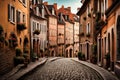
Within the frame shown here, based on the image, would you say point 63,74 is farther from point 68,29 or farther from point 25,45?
point 68,29

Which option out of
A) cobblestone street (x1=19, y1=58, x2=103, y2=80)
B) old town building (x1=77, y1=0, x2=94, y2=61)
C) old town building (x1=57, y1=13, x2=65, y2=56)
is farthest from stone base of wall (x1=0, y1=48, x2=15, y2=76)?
old town building (x1=57, y1=13, x2=65, y2=56)

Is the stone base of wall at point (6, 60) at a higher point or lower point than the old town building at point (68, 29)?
lower

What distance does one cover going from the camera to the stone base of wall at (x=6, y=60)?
20391 millimetres

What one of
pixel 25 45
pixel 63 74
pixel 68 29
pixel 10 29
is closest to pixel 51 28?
pixel 68 29

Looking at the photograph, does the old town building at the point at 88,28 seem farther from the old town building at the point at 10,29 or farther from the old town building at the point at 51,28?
the old town building at the point at 51,28

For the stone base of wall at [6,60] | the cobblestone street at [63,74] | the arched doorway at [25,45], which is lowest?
the cobblestone street at [63,74]

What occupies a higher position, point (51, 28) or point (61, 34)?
point (51, 28)

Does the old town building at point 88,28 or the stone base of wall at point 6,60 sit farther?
the old town building at point 88,28

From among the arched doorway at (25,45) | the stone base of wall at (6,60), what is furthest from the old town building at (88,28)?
the stone base of wall at (6,60)

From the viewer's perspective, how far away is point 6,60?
72.5 feet

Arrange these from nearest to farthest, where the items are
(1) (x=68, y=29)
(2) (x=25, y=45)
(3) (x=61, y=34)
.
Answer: (2) (x=25, y=45)
(3) (x=61, y=34)
(1) (x=68, y=29)

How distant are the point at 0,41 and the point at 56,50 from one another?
2297 inches

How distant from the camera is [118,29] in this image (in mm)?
20172

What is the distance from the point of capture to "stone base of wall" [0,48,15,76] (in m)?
20.4
